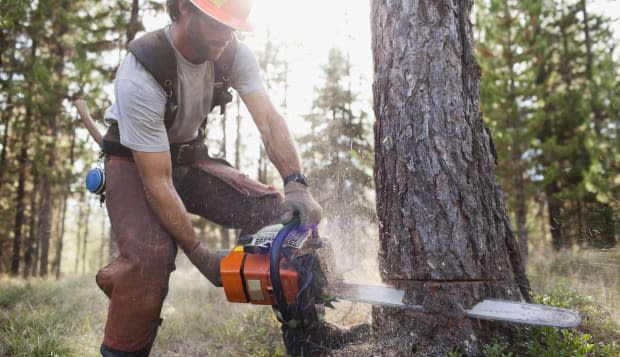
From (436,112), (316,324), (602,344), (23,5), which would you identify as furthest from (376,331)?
(23,5)

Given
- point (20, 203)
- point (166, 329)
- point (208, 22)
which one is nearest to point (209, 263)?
point (208, 22)

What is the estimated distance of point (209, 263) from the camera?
244 cm

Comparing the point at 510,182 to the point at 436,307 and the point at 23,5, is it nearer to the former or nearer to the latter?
the point at 436,307

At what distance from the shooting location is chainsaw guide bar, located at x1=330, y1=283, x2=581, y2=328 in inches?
75.4

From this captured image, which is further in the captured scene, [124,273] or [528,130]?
[528,130]

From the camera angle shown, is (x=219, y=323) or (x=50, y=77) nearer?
(x=219, y=323)

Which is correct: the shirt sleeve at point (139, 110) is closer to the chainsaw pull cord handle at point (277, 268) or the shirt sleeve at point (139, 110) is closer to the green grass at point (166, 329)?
the chainsaw pull cord handle at point (277, 268)

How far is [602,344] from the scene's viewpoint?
209cm

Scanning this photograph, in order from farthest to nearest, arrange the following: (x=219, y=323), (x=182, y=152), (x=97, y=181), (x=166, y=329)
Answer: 1. (x=219, y=323)
2. (x=166, y=329)
3. (x=182, y=152)
4. (x=97, y=181)

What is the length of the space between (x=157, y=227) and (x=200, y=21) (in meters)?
1.15

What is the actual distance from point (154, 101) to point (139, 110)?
0.31ft

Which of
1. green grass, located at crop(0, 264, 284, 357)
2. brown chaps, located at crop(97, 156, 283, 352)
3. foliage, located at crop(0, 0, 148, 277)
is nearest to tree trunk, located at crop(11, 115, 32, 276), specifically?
foliage, located at crop(0, 0, 148, 277)

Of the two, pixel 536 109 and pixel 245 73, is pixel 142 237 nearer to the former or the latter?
pixel 245 73

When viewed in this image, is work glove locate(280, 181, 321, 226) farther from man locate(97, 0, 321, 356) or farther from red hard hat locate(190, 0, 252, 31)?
red hard hat locate(190, 0, 252, 31)
